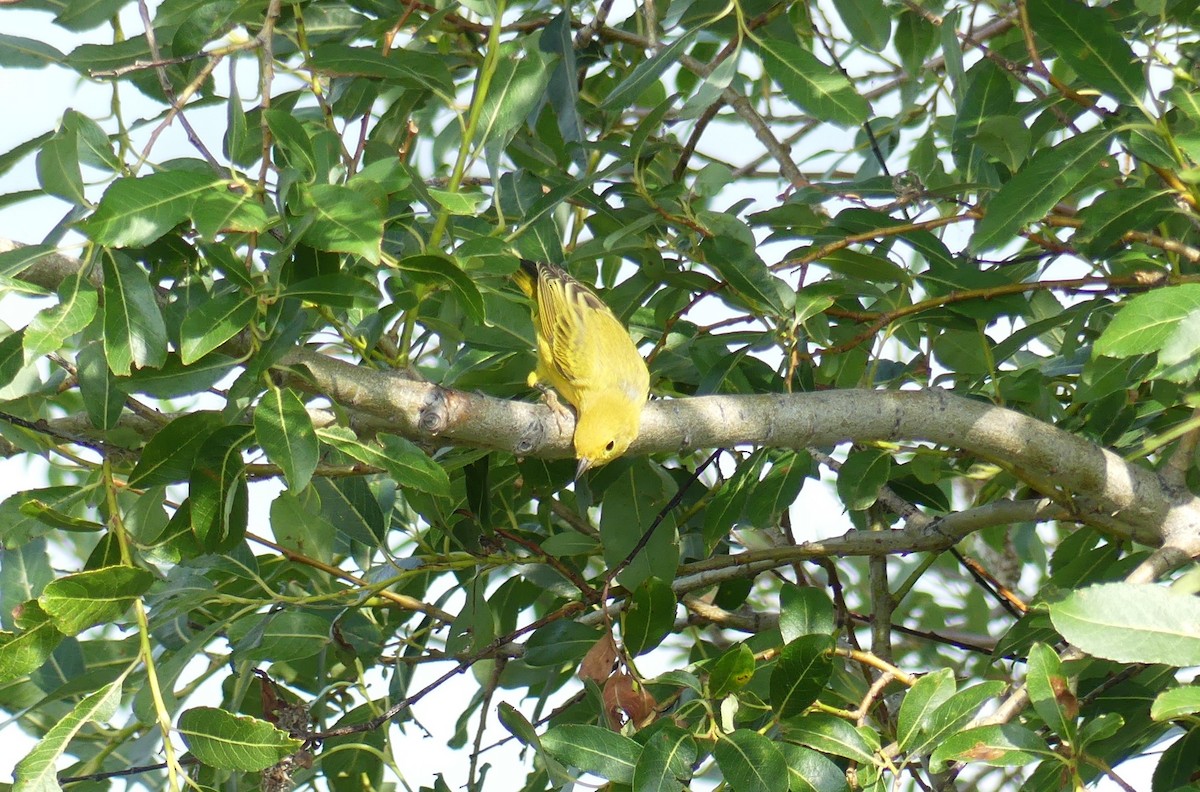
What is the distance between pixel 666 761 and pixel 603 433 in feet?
3.66

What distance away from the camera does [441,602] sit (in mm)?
3615

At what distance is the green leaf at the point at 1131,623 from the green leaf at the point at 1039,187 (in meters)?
0.89

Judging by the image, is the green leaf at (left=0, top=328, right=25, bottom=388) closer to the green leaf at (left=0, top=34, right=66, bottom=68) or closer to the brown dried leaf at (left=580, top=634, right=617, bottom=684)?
the green leaf at (left=0, top=34, right=66, bottom=68)

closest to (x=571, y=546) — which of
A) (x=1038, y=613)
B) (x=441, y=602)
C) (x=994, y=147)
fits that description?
(x=441, y=602)

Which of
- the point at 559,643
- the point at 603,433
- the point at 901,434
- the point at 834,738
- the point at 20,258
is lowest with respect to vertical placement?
the point at 559,643

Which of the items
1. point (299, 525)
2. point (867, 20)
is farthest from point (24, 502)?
point (867, 20)

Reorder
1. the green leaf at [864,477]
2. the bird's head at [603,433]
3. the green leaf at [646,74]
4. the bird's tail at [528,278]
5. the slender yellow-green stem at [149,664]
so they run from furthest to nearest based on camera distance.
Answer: the bird's tail at [528,278] → the green leaf at [864,477] → the bird's head at [603,433] → the green leaf at [646,74] → the slender yellow-green stem at [149,664]

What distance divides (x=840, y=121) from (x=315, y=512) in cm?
164

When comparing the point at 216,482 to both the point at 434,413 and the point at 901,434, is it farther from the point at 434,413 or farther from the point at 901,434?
the point at 901,434

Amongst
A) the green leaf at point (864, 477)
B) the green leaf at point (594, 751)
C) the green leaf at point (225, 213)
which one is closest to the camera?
the green leaf at point (225, 213)

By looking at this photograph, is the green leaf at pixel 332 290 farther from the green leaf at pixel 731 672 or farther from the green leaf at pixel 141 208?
the green leaf at pixel 731 672

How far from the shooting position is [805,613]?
2785 millimetres

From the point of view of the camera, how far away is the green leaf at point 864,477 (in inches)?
119

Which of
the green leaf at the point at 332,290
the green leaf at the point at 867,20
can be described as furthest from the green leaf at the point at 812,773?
the green leaf at the point at 867,20
